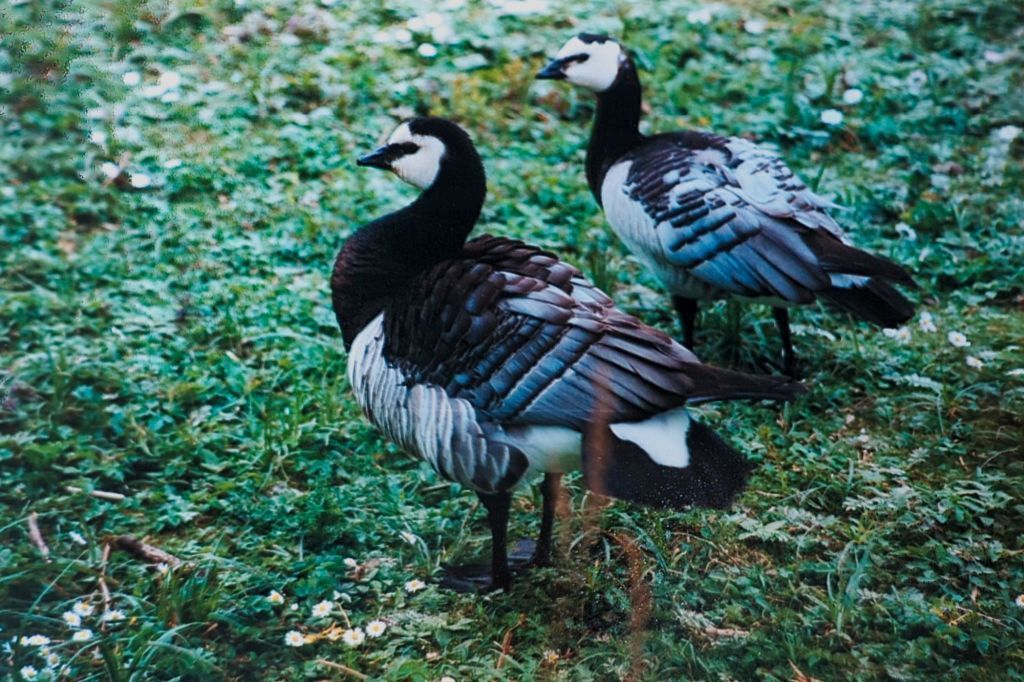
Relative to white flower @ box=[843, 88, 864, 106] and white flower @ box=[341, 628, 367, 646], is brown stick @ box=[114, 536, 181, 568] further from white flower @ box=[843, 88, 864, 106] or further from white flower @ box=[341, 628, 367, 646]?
white flower @ box=[843, 88, 864, 106]

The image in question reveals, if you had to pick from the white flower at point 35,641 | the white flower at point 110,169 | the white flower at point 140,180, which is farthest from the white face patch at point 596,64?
the white flower at point 35,641

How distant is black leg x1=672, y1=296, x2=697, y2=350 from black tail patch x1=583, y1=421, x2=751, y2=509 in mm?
1363

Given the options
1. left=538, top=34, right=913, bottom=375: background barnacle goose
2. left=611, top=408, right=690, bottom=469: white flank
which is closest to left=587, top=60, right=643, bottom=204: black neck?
left=538, top=34, right=913, bottom=375: background barnacle goose

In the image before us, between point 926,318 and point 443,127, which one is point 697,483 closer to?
point 443,127

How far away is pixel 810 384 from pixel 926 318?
708mm

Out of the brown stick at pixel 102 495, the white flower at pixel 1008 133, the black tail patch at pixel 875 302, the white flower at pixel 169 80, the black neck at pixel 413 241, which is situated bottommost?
the brown stick at pixel 102 495

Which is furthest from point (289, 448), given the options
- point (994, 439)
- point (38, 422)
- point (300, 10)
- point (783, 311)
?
point (300, 10)

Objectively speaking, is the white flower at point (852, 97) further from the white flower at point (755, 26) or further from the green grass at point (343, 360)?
the white flower at point (755, 26)

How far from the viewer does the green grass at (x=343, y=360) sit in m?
3.19

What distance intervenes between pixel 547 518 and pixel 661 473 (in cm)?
64

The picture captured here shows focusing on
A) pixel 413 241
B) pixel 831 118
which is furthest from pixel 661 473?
pixel 831 118

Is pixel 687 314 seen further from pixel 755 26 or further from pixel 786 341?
pixel 755 26

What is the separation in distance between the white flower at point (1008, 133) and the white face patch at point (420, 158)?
379cm

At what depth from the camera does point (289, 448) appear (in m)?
3.99
